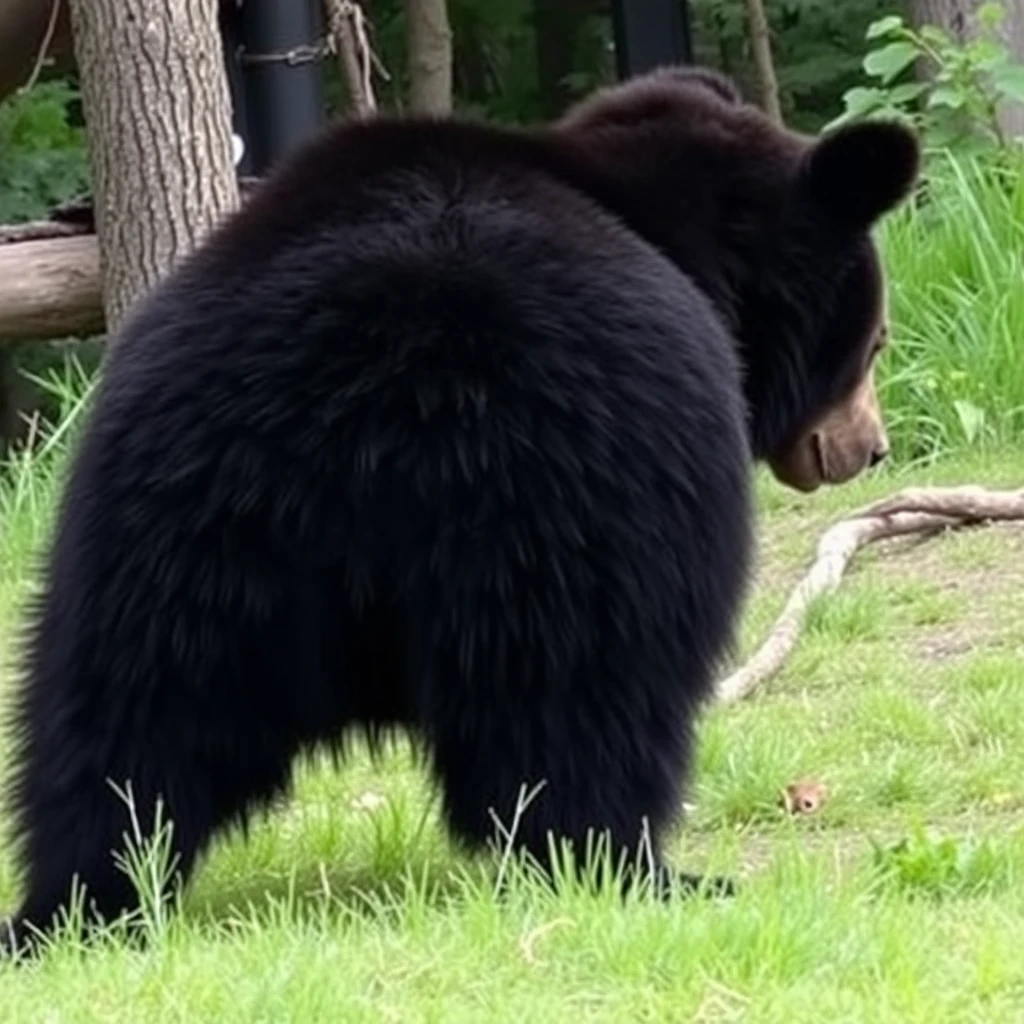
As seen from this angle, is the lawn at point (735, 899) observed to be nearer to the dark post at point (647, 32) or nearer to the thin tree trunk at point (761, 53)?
the dark post at point (647, 32)

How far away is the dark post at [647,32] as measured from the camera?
14500 mm

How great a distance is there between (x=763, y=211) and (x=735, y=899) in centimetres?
170

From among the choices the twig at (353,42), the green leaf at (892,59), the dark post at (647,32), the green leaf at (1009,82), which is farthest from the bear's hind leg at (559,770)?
the dark post at (647,32)

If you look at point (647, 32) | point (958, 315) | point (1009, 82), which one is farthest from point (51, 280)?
point (647, 32)

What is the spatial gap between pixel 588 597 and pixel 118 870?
0.92 metres

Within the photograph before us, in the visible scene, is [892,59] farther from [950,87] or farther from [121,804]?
[121,804]

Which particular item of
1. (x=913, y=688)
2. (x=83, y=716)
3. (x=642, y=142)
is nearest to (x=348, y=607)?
(x=83, y=716)

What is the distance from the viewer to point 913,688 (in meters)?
7.14

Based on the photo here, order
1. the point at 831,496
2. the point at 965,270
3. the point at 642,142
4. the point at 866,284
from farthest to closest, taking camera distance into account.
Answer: the point at 965,270 < the point at 831,496 < the point at 866,284 < the point at 642,142

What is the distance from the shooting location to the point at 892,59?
1112 cm

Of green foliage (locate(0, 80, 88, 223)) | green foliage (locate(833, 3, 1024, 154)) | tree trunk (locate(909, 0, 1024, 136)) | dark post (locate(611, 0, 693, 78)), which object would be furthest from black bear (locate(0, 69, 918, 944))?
green foliage (locate(0, 80, 88, 223))

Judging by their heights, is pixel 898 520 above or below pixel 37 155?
below

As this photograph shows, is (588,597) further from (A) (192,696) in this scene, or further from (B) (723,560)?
(A) (192,696)

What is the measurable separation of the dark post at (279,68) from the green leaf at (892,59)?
2136 millimetres
